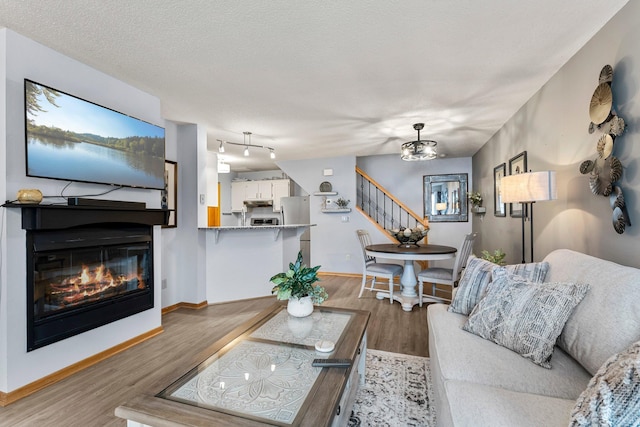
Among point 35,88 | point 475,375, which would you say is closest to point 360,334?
point 475,375

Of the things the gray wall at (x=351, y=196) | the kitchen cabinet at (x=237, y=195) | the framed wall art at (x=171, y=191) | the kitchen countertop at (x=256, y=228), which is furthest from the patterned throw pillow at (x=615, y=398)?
the kitchen cabinet at (x=237, y=195)

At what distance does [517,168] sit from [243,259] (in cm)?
371

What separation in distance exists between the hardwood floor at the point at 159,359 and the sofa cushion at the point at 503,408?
119cm

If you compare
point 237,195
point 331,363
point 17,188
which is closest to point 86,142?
point 17,188

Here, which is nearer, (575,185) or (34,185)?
(34,185)

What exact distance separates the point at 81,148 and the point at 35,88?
459 millimetres

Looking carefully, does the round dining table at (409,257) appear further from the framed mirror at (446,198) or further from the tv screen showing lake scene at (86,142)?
the tv screen showing lake scene at (86,142)

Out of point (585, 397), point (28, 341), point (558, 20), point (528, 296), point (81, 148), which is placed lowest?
point (28, 341)

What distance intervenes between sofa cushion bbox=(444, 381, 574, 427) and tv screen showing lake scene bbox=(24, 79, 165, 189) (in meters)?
2.90

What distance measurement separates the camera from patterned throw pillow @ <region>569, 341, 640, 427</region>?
0.76 meters

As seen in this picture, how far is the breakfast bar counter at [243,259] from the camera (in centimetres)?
398

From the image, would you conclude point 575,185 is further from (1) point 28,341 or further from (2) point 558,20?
(1) point 28,341

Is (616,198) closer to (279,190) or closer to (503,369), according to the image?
(503,369)

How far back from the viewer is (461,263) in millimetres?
3660
